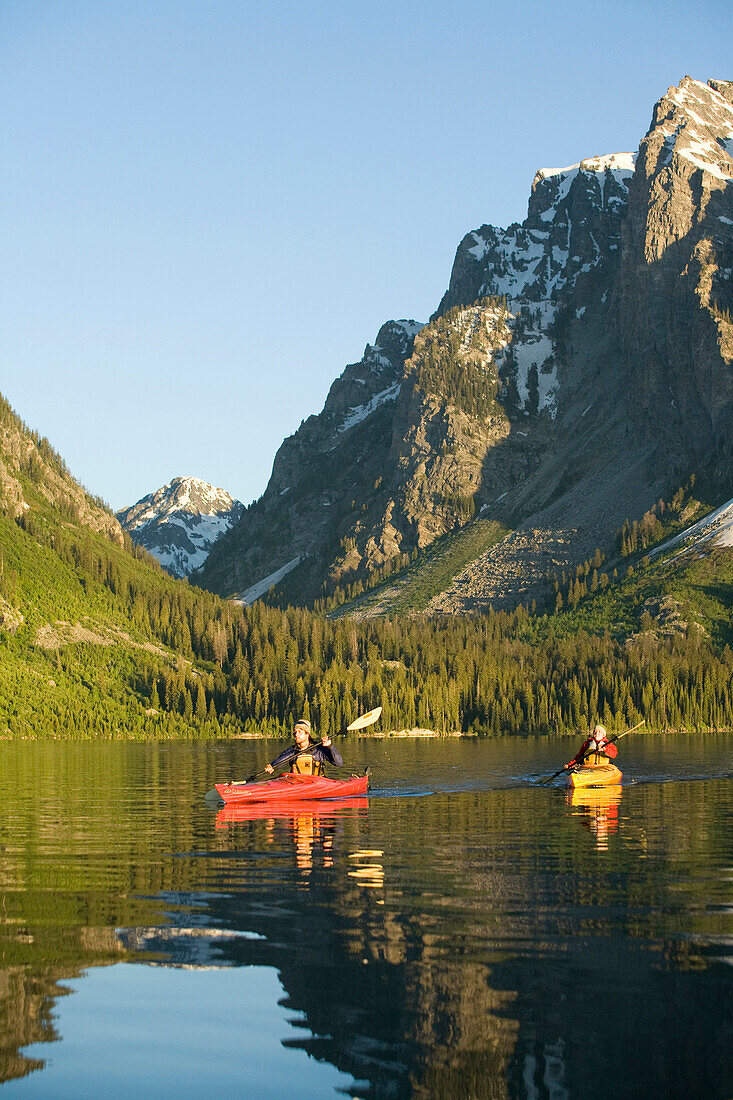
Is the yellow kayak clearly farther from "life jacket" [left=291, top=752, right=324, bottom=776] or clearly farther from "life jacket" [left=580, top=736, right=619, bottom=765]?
"life jacket" [left=291, top=752, right=324, bottom=776]

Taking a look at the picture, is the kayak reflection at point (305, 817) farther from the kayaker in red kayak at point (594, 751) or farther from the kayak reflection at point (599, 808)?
the kayaker in red kayak at point (594, 751)

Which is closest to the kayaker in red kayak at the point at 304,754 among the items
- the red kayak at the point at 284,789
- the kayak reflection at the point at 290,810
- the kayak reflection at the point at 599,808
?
the red kayak at the point at 284,789

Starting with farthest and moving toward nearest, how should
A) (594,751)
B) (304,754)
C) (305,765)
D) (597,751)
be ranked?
(594,751) → (597,751) → (305,765) → (304,754)

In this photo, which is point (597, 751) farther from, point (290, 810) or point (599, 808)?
point (290, 810)

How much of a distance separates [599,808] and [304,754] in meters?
15.5

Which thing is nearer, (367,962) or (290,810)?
(367,962)

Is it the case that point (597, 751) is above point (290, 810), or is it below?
above

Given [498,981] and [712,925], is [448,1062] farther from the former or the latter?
[712,925]

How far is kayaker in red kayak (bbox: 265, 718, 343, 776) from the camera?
57.5 m

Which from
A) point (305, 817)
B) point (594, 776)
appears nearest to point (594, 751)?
point (594, 776)

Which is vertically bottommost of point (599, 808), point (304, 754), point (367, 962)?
point (599, 808)

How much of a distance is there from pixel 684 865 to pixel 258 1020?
20352 mm

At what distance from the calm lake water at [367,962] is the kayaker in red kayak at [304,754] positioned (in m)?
8.65

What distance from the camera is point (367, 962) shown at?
77.3 feet
